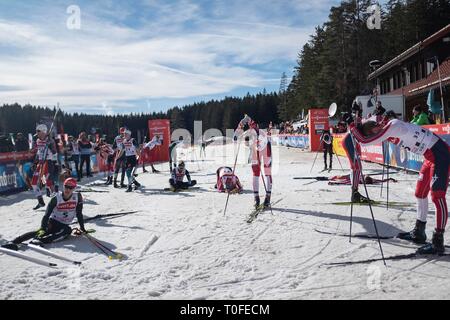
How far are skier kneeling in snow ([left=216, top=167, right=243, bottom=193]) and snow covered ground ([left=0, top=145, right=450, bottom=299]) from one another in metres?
1.95

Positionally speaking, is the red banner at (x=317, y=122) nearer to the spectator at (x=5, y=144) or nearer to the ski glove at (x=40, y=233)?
the spectator at (x=5, y=144)

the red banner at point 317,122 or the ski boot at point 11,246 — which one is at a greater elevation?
the red banner at point 317,122

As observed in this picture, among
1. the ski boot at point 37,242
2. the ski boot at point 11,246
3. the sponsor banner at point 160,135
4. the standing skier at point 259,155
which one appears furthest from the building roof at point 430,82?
the ski boot at point 11,246

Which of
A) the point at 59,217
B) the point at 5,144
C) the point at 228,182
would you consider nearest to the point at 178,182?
the point at 228,182

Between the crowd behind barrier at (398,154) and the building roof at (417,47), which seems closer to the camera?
the crowd behind barrier at (398,154)

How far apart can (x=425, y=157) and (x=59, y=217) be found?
6179mm

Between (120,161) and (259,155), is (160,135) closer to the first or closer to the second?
(120,161)

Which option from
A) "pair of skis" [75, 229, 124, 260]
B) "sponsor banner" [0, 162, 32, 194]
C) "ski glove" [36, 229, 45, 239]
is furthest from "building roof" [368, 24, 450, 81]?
"ski glove" [36, 229, 45, 239]

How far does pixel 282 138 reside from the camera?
150 ft

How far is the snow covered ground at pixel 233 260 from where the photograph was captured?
185 inches

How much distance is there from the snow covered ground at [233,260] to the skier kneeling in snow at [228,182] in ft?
6.41
